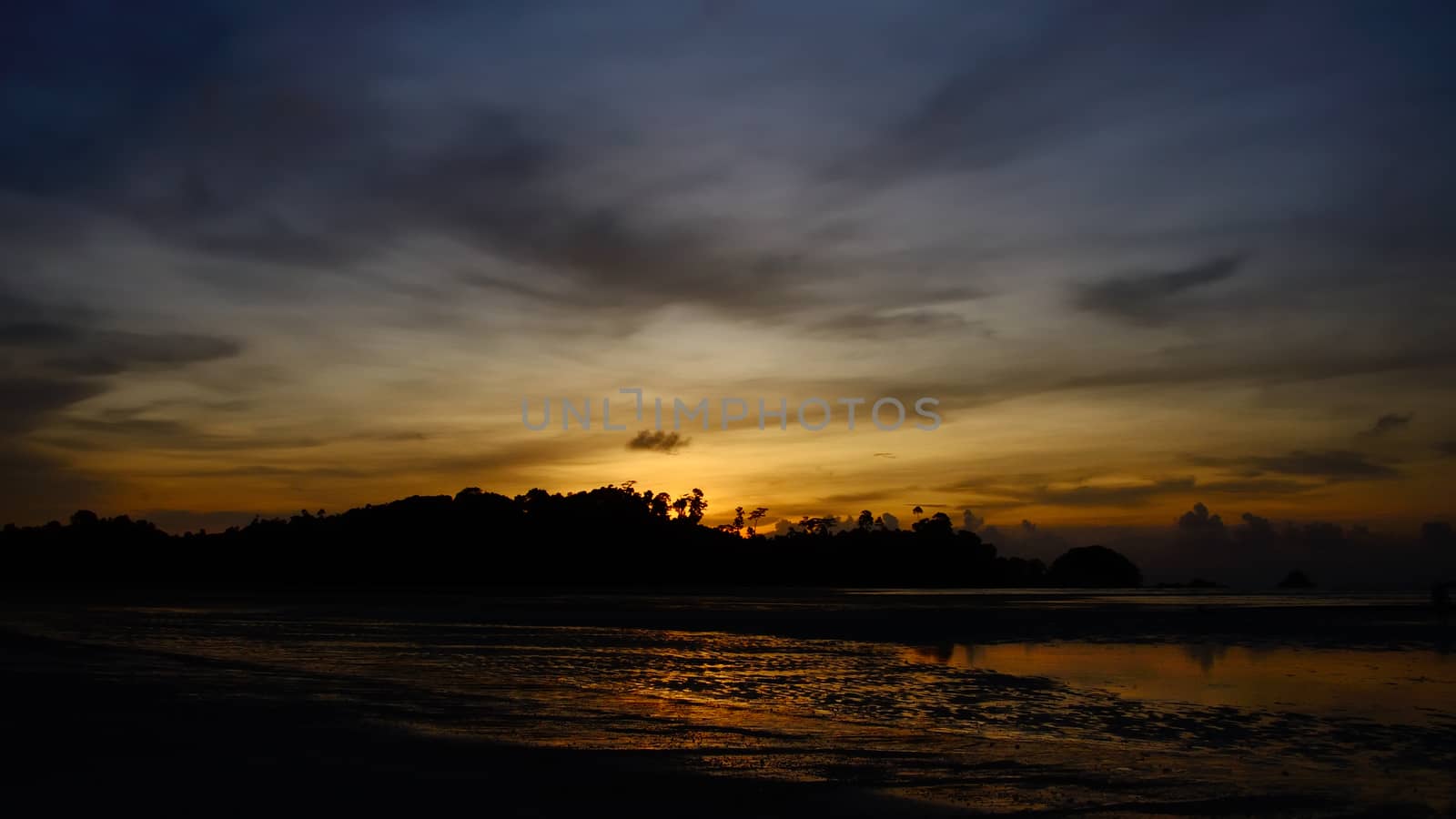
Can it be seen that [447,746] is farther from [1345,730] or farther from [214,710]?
[1345,730]

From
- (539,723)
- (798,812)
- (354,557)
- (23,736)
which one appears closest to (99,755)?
(23,736)

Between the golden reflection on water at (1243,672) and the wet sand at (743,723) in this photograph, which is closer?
the wet sand at (743,723)

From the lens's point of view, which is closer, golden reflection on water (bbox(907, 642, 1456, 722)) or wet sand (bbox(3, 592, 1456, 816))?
wet sand (bbox(3, 592, 1456, 816))

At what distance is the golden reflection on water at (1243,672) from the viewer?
779 inches

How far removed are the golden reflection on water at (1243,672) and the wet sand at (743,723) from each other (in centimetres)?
14

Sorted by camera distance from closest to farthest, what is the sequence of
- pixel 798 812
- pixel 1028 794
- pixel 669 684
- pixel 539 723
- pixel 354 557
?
pixel 798 812, pixel 1028 794, pixel 539 723, pixel 669 684, pixel 354 557

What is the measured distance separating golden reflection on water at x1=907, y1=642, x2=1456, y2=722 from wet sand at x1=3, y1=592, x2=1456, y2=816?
14cm

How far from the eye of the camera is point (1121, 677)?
2353cm

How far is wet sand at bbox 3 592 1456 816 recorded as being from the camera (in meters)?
11.0

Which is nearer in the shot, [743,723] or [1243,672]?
[743,723]

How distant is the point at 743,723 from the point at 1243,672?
15270 millimetres

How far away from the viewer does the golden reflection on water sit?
65.0 ft

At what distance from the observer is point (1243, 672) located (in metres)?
24.9

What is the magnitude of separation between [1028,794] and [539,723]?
7.42m
